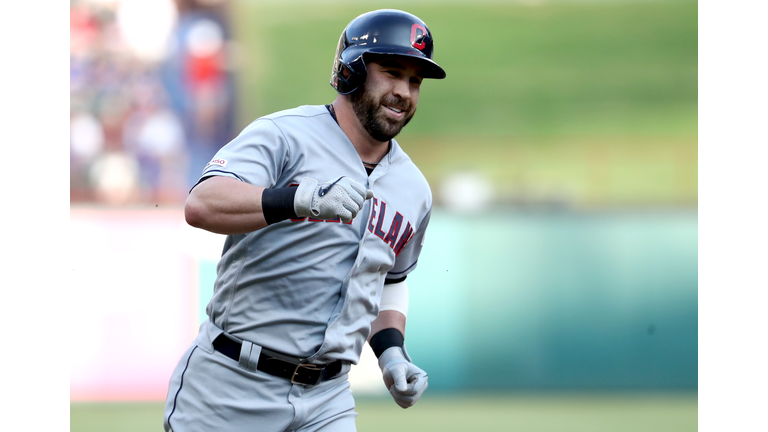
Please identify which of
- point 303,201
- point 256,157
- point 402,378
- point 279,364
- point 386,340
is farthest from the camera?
point 386,340

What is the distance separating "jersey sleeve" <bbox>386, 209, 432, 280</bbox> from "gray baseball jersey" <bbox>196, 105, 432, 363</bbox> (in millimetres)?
319

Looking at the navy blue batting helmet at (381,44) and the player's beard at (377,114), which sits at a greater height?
the navy blue batting helmet at (381,44)

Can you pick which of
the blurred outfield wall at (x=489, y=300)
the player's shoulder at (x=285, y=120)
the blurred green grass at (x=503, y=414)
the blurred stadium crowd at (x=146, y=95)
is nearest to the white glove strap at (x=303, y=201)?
the player's shoulder at (x=285, y=120)

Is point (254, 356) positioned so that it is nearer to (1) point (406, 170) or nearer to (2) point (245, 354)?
(2) point (245, 354)

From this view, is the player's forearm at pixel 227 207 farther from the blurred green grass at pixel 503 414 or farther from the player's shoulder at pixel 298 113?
the blurred green grass at pixel 503 414

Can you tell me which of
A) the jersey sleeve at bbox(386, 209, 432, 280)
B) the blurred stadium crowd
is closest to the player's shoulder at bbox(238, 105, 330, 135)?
the jersey sleeve at bbox(386, 209, 432, 280)

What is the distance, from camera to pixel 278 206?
1873 millimetres

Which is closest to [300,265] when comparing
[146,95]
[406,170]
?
[406,170]

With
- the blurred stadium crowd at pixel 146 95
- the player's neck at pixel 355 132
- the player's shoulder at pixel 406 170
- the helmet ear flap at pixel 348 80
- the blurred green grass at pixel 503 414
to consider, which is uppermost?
the blurred stadium crowd at pixel 146 95

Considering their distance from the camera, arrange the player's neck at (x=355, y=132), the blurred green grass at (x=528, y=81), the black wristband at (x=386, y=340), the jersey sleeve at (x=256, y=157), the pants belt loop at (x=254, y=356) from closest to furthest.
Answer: the jersey sleeve at (x=256, y=157) < the pants belt loop at (x=254, y=356) < the player's neck at (x=355, y=132) < the black wristband at (x=386, y=340) < the blurred green grass at (x=528, y=81)

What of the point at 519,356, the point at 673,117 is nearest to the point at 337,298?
the point at 519,356

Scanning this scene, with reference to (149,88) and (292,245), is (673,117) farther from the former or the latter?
(292,245)

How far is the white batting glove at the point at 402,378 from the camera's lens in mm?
2459

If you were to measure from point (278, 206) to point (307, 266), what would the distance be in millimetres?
372
